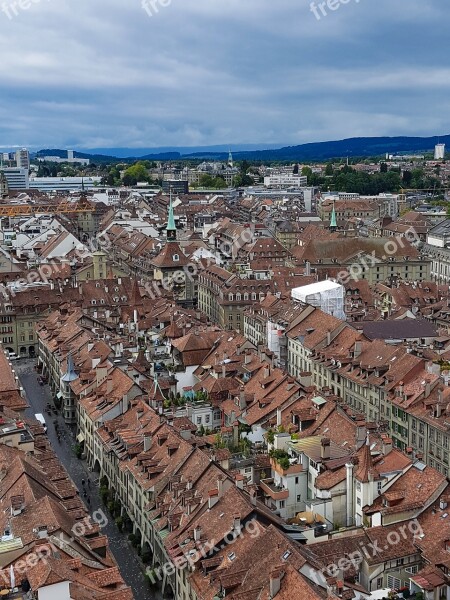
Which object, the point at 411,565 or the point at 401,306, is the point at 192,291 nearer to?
the point at 401,306

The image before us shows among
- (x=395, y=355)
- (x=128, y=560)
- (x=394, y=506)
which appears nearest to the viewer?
(x=394, y=506)

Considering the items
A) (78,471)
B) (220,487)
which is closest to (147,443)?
(220,487)

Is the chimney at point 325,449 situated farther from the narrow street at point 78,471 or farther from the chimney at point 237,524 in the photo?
the narrow street at point 78,471

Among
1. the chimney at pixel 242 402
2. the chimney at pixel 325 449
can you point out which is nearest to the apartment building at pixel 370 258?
the chimney at pixel 242 402

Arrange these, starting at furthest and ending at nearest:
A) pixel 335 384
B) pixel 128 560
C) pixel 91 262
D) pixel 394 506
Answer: pixel 91 262, pixel 335 384, pixel 128 560, pixel 394 506

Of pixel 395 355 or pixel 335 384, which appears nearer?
pixel 395 355

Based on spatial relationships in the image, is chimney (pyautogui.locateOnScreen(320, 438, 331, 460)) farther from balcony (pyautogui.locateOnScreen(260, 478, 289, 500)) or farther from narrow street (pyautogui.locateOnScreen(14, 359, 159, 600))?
narrow street (pyautogui.locateOnScreen(14, 359, 159, 600))

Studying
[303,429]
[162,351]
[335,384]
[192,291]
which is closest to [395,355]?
[335,384]
